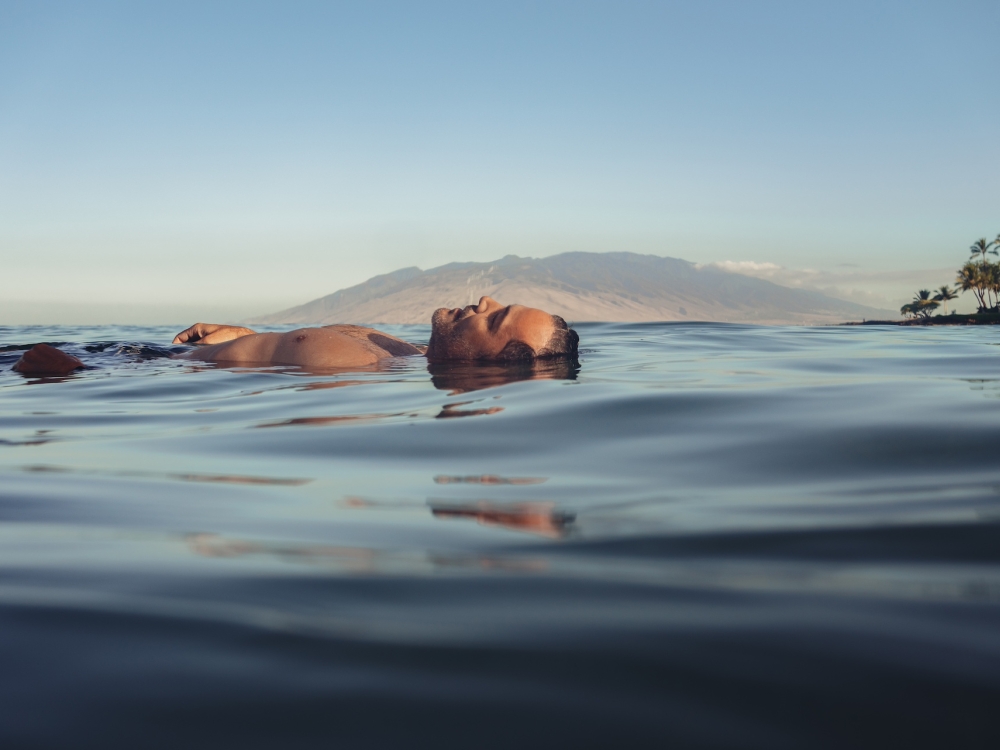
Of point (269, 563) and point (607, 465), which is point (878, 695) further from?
point (607, 465)

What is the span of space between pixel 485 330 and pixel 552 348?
0.71 meters

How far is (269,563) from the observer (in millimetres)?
1658

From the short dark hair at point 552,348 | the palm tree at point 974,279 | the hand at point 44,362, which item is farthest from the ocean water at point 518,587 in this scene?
the palm tree at point 974,279

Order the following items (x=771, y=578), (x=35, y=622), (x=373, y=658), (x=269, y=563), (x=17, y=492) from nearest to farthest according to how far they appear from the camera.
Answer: (x=373, y=658) < (x=35, y=622) < (x=771, y=578) < (x=269, y=563) < (x=17, y=492)

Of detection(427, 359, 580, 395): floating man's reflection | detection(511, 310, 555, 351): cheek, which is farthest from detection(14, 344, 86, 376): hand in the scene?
detection(511, 310, 555, 351): cheek

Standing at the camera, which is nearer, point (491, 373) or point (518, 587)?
point (518, 587)

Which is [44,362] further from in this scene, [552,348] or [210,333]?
[552,348]

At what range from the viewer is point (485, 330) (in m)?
7.49

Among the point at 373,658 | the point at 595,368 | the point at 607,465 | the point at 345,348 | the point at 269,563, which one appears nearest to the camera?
the point at 373,658

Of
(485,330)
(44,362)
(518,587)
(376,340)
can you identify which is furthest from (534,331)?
(518,587)

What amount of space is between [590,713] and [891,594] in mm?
684

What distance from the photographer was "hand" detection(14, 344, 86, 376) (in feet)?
27.0

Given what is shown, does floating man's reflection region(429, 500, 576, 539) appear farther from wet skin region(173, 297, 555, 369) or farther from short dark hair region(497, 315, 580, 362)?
wet skin region(173, 297, 555, 369)

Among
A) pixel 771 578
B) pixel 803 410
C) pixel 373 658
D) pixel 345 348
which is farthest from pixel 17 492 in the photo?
pixel 345 348
